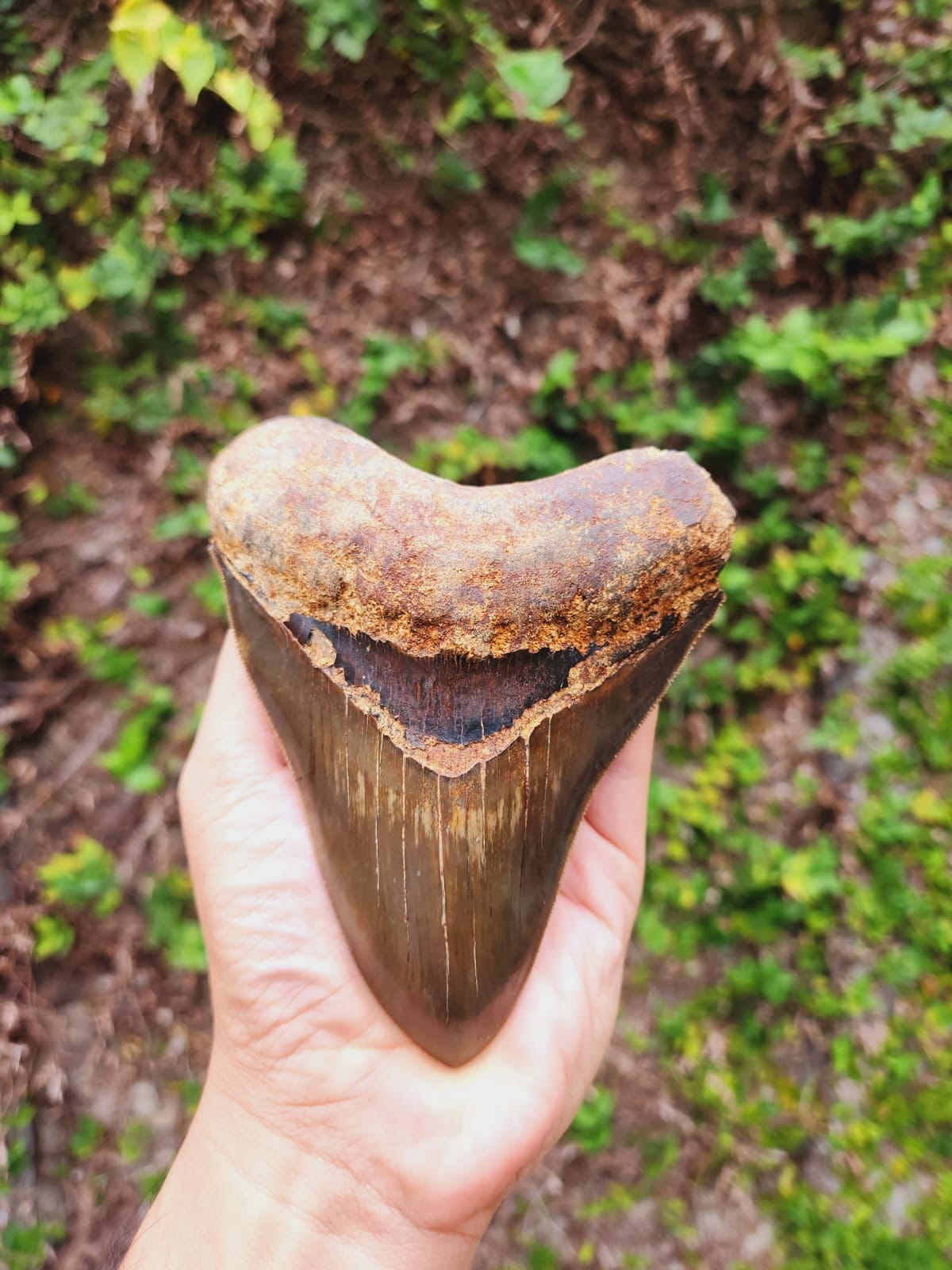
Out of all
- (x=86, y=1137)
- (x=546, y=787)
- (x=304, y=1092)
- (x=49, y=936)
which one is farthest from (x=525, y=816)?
(x=86, y=1137)


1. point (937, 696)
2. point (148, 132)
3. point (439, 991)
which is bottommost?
point (937, 696)

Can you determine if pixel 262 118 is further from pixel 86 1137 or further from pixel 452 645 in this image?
pixel 86 1137

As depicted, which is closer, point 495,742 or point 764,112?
point 495,742

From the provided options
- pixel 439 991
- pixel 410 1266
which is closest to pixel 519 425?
pixel 439 991

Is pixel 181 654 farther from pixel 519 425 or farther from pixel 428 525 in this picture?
pixel 428 525

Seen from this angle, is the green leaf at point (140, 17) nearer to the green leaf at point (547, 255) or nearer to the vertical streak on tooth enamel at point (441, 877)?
the green leaf at point (547, 255)
